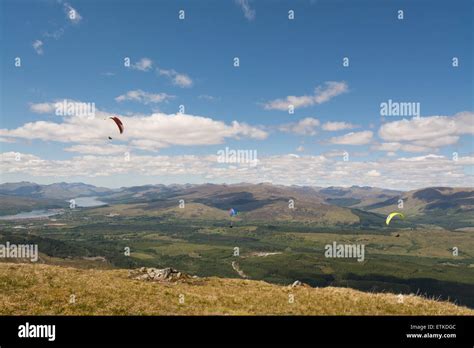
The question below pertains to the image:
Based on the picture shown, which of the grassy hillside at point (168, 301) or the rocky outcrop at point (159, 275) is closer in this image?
the grassy hillside at point (168, 301)

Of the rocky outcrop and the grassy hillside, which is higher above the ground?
the grassy hillside

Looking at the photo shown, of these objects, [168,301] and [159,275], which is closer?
[168,301]

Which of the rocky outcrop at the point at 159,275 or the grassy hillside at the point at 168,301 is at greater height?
the grassy hillside at the point at 168,301

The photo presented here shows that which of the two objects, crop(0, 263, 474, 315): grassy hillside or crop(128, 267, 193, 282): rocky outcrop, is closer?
crop(0, 263, 474, 315): grassy hillside

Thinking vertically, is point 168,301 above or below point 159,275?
above
